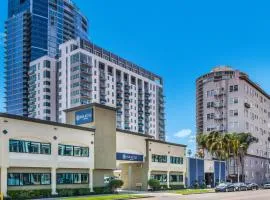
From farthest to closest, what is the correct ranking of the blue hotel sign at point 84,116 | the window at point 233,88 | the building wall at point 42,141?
the window at point 233,88, the blue hotel sign at point 84,116, the building wall at point 42,141

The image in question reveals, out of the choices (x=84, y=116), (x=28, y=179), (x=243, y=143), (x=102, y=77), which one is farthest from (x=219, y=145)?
(x=102, y=77)

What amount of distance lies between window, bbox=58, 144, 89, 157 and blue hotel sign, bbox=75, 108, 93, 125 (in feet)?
12.9

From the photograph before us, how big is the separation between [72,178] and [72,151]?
127 inches

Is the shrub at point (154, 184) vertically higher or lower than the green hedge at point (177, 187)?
higher

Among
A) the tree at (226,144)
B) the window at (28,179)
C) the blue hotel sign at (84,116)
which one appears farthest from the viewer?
the tree at (226,144)

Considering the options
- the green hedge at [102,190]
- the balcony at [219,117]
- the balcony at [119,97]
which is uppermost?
the balcony at [119,97]

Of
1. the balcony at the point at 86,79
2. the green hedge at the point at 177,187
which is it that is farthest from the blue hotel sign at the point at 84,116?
the balcony at the point at 86,79

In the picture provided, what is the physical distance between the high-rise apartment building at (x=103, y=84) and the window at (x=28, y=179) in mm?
104741

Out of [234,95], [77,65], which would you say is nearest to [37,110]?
[77,65]

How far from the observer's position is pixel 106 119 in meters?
55.6

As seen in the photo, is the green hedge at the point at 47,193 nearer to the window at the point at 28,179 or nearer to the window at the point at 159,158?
the window at the point at 28,179

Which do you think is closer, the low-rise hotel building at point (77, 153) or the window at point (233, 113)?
the low-rise hotel building at point (77, 153)

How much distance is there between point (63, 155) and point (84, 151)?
395cm

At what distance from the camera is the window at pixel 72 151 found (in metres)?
48.6
